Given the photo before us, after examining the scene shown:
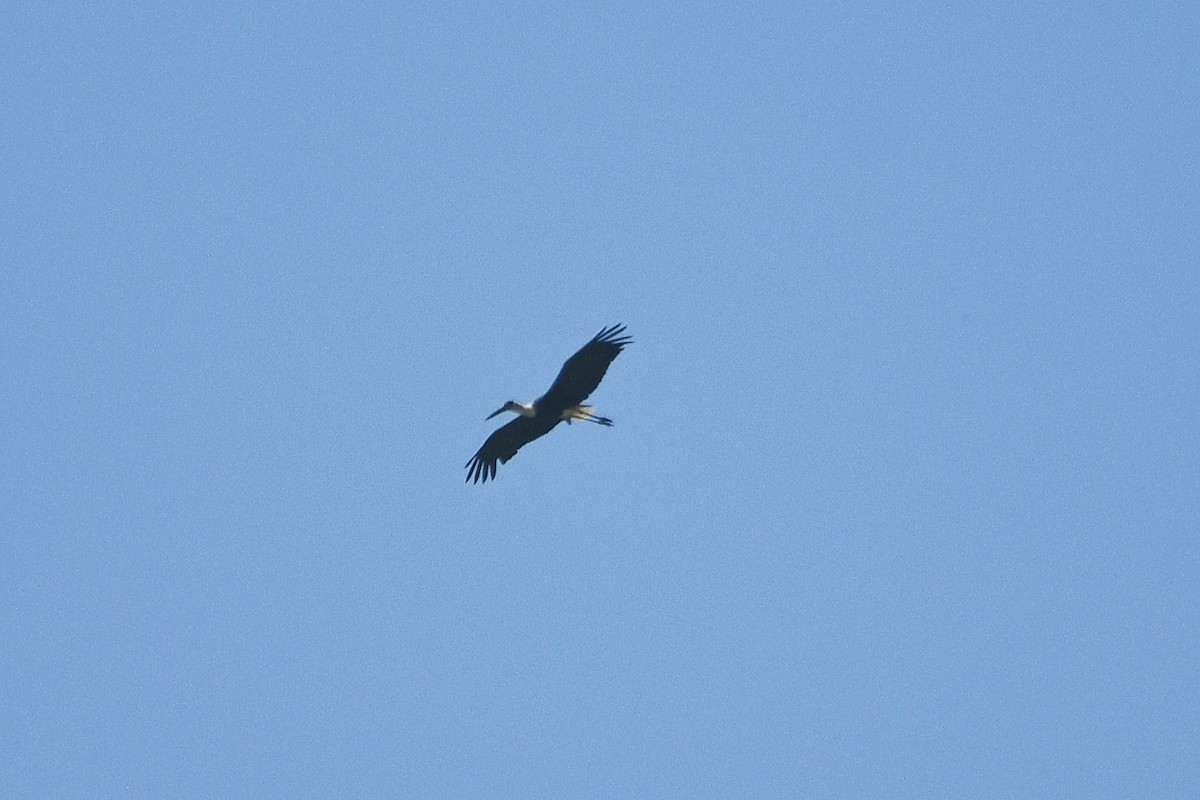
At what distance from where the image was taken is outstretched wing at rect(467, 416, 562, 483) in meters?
35.3

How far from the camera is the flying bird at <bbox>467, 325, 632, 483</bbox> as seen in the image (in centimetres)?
3297

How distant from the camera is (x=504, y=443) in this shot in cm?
3575

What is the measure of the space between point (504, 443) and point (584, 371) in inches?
115

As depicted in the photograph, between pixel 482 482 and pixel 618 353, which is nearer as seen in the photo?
pixel 618 353

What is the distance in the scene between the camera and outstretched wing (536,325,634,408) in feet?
108

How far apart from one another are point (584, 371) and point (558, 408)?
134 cm

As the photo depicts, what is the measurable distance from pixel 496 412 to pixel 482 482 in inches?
48.2

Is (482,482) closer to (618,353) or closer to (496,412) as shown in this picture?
(496,412)

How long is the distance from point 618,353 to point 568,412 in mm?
1793

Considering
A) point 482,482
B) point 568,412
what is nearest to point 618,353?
Answer: point 568,412

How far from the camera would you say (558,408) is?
34531 millimetres

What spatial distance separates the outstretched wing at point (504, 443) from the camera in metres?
35.3

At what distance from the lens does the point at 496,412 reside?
1401 inches

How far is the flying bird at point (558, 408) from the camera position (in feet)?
108
